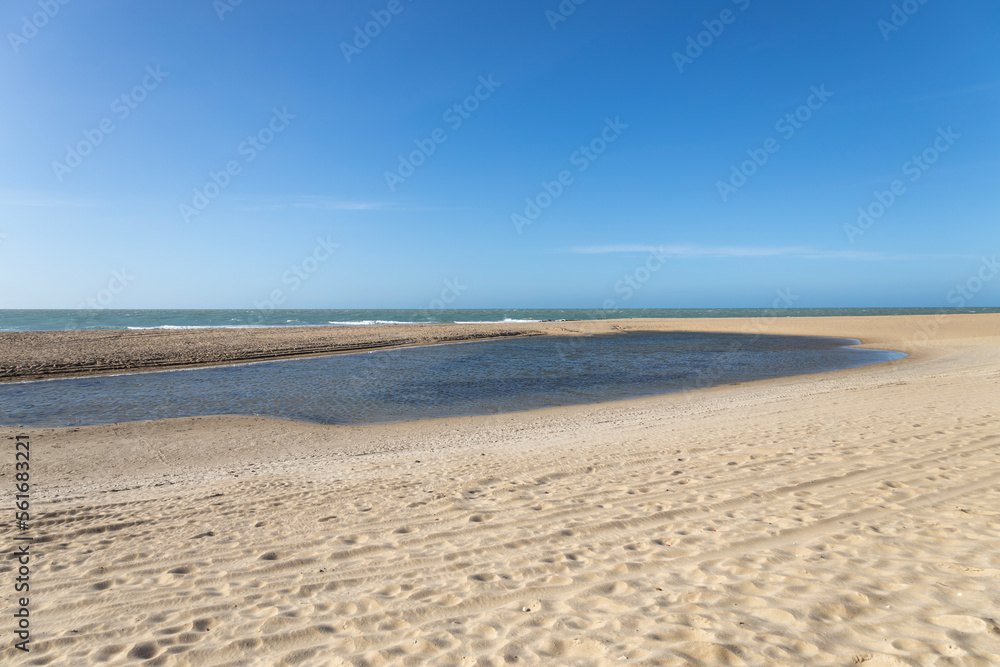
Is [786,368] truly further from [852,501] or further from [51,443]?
[51,443]

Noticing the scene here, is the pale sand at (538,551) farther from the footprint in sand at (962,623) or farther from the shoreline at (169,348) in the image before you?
the shoreline at (169,348)

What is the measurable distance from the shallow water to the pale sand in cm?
453

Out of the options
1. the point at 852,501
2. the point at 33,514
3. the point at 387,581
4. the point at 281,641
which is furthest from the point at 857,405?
the point at 33,514

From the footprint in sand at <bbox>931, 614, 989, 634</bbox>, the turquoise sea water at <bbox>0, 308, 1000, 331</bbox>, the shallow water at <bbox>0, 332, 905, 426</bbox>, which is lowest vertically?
the shallow water at <bbox>0, 332, 905, 426</bbox>

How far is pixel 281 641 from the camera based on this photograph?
3.65m

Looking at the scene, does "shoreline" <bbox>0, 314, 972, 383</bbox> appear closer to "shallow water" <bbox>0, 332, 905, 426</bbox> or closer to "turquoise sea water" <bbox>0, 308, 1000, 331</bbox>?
"shallow water" <bbox>0, 332, 905, 426</bbox>

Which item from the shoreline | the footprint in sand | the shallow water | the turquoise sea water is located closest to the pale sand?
the footprint in sand

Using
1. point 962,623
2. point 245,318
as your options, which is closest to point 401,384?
point 962,623

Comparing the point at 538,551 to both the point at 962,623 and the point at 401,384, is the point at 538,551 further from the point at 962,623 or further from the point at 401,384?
the point at 401,384

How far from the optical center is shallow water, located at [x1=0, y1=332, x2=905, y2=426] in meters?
14.5

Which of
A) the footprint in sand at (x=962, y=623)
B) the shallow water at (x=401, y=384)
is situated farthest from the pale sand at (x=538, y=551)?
the shallow water at (x=401, y=384)

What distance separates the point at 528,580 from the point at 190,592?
2891mm

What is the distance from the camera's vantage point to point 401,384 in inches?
763

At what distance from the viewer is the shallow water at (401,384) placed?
14469mm
